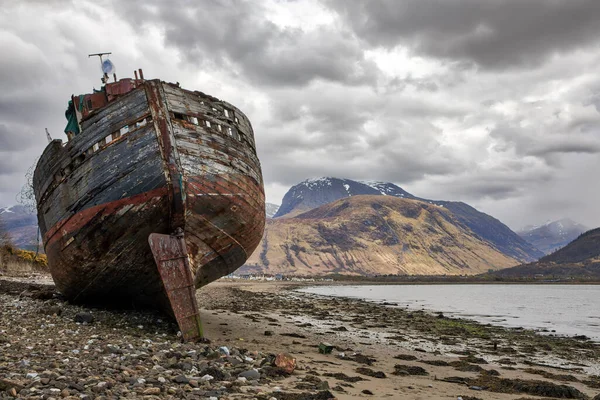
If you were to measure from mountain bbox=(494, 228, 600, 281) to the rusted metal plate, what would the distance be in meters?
146

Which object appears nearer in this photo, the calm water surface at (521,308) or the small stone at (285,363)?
the small stone at (285,363)

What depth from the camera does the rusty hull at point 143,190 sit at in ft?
34.0

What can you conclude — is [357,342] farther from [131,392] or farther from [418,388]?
[131,392]

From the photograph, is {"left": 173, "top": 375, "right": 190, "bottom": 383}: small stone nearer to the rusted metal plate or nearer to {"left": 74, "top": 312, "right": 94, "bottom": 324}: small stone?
the rusted metal plate

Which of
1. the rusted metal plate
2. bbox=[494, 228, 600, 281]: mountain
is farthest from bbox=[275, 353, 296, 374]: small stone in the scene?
bbox=[494, 228, 600, 281]: mountain

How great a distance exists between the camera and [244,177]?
1273 centimetres

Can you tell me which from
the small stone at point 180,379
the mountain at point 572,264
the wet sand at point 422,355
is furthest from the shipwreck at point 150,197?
the mountain at point 572,264

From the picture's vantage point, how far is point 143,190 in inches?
402

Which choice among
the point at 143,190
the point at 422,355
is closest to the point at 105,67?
the point at 143,190

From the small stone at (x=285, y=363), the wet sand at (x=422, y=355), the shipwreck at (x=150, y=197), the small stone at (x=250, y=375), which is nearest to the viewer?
the small stone at (x=250, y=375)

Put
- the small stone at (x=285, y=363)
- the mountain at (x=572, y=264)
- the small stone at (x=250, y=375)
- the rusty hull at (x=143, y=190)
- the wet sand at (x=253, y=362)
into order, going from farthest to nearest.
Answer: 1. the mountain at (x=572, y=264)
2. the rusty hull at (x=143, y=190)
3. the small stone at (x=285, y=363)
4. the small stone at (x=250, y=375)
5. the wet sand at (x=253, y=362)

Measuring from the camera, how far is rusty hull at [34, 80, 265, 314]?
10.4 meters

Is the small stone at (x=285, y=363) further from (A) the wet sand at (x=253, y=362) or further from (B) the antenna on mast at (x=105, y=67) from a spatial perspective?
(B) the antenna on mast at (x=105, y=67)

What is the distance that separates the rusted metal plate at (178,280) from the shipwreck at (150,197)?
0.07 ft
